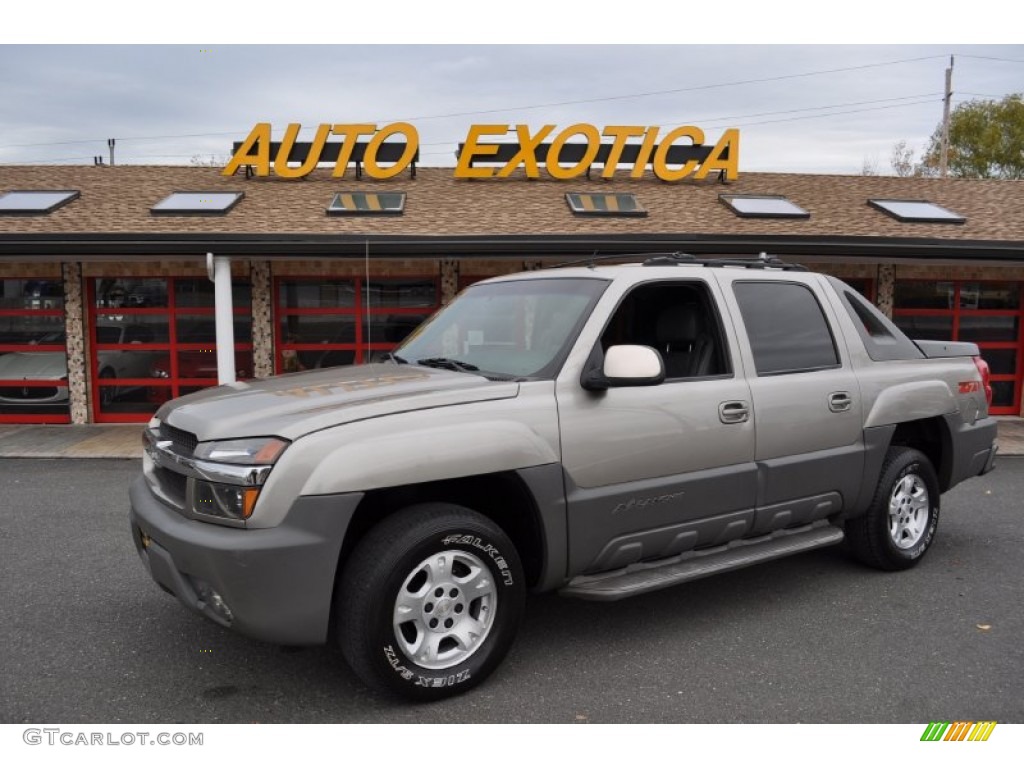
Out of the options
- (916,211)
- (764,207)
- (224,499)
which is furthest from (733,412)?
(916,211)

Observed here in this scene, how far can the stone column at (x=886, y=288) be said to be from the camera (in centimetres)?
1374

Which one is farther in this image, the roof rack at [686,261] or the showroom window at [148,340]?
the showroom window at [148,340]

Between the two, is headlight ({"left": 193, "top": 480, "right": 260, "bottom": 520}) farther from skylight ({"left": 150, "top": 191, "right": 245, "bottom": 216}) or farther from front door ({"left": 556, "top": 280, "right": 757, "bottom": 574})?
skylight ({"left": 150, "top": 191, "right": 245, "bottom": 216})

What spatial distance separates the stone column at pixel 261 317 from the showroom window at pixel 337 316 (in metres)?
0.12

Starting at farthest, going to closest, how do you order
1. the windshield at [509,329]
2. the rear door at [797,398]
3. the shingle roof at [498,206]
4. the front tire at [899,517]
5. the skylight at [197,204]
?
the skylight at [197,204] → the shingle roof at [498,206] → the front tire at [899,517] → the rear door at [797,398] → the windshield at [509,329]

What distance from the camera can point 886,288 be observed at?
13.8 metres

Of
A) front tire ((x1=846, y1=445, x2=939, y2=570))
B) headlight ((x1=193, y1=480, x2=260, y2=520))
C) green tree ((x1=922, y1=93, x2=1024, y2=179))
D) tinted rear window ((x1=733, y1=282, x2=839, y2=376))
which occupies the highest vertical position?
green tree ((x1=922, y1=93, x2=1024, y2=179))

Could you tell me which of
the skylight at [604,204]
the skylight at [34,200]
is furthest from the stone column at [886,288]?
the skylight at [34,200]

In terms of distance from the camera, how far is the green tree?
38.0 m

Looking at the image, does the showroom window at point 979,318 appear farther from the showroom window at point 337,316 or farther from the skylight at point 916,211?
the showroom window at point 337,316

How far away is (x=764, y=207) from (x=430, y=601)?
12651 millimetres

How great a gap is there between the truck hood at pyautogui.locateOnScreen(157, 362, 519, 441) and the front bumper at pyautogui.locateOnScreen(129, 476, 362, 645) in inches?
13.6
